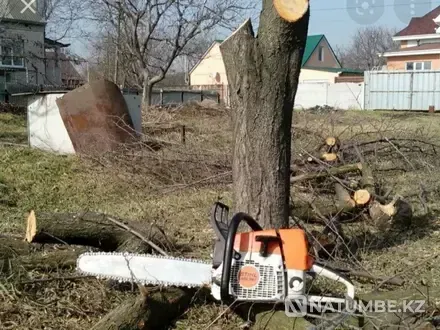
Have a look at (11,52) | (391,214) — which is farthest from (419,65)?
(391,214)

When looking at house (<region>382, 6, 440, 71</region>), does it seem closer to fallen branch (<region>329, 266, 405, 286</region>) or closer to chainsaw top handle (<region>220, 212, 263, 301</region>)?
fallen branch (<region>329, 266, 405, 286</region>)

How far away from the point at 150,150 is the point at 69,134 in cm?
171

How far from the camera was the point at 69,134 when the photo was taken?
8.25m

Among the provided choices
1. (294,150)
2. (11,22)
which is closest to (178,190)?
(294,150)

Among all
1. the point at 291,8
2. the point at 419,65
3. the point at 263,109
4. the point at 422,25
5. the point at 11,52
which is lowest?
the point at 263,109

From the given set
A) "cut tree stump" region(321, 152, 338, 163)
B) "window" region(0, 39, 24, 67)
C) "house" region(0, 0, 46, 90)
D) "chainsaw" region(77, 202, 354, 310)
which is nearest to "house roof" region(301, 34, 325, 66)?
"house" region(0, 0, 46, 90)

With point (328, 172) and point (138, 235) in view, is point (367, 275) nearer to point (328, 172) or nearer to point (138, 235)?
point (138, 235)

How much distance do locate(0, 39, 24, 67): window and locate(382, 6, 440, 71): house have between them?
21.8 meters

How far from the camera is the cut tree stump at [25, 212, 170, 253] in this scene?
147 inches

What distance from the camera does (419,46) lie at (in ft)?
115

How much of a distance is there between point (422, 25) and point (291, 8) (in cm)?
3857

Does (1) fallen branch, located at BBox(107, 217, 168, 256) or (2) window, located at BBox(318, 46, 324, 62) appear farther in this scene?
(2) window, located at BBox(318, 46, 324, 62)

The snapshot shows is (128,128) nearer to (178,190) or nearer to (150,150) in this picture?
(150,150)

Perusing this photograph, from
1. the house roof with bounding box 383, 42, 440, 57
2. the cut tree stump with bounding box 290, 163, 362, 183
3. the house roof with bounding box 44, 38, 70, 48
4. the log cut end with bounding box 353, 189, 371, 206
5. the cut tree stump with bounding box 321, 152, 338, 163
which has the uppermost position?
the house roof with bounding box 44, 38, 70, 48
